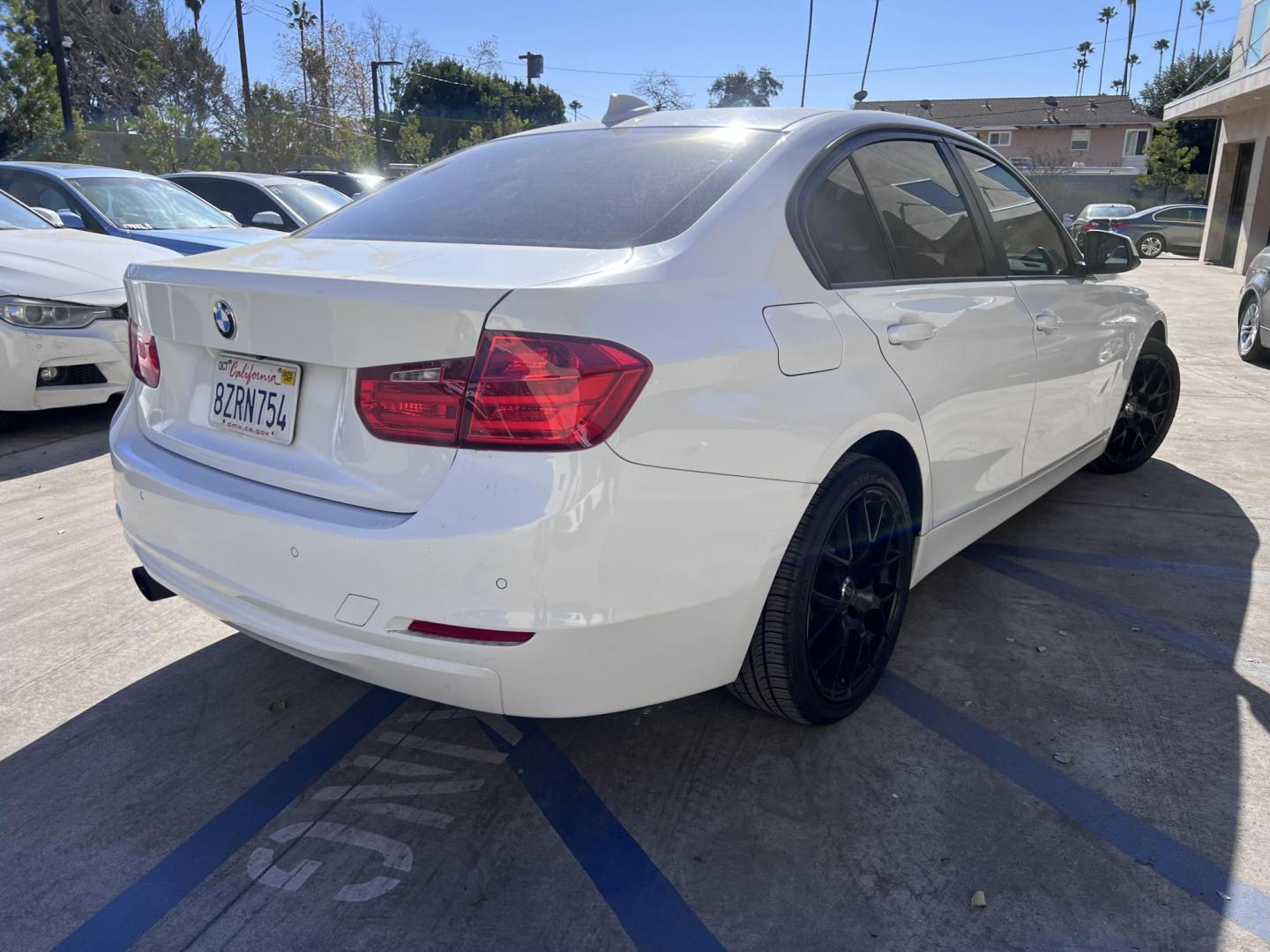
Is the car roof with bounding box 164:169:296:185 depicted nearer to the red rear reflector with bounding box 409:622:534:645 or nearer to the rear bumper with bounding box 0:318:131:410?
the rear bumper with bounding box 0:318:131:410

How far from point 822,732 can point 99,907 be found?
1824mm

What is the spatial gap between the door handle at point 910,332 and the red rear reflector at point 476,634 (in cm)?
135

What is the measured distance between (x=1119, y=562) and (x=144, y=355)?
12.2 feet

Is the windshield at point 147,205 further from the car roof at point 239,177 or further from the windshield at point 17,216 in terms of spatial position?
the car roof at point 239,177

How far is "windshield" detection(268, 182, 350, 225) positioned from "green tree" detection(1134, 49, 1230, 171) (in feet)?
132

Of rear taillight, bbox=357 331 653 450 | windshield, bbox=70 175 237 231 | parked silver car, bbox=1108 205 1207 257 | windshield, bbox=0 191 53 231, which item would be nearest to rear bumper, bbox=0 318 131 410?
windshield, bbox=0 191 53 231

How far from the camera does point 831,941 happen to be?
203 centimetres

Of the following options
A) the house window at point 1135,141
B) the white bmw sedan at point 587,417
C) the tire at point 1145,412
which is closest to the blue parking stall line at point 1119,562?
the tire at point 1145,412

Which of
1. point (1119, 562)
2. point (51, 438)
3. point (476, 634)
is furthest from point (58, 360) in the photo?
point (1119, 562)

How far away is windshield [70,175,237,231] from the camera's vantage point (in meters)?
8.07

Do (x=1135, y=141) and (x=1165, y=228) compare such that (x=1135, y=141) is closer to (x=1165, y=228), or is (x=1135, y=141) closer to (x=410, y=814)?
(x=1165, y=228)

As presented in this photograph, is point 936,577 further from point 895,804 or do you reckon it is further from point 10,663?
point 10,663

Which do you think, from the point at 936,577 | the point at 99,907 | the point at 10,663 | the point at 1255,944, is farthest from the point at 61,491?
the point at 1255,944

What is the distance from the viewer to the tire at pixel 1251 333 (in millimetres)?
8633
